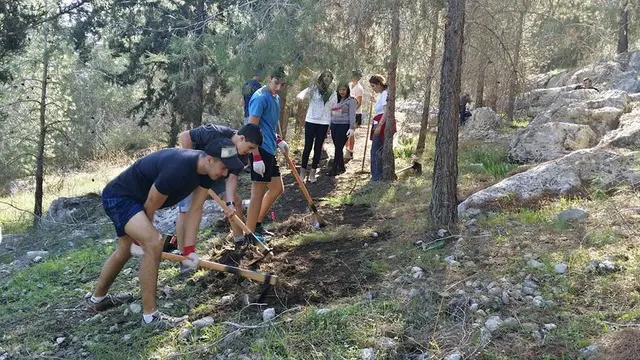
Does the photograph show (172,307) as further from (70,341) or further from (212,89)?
(212,89)

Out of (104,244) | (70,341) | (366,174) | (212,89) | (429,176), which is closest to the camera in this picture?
(70,341)

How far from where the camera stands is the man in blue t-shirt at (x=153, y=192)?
385cm

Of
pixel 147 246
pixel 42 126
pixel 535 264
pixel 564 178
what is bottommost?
pixel 535 264

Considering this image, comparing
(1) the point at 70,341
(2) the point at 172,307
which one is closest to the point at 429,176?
(2) the point at 172,307

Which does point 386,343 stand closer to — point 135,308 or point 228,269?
point 228,269

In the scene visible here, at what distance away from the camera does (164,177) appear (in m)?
3.81

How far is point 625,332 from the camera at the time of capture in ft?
10.1

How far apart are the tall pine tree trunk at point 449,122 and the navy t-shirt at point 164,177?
212cm

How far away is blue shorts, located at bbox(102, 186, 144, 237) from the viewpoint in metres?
3.89

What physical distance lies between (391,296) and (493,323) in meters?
0.78

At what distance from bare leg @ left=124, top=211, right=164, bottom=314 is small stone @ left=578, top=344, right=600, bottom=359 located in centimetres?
275

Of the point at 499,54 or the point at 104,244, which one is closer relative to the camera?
the point at 499,54

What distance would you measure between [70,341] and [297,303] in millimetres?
1640

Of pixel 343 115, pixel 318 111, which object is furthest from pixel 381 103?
pixel 318 111
